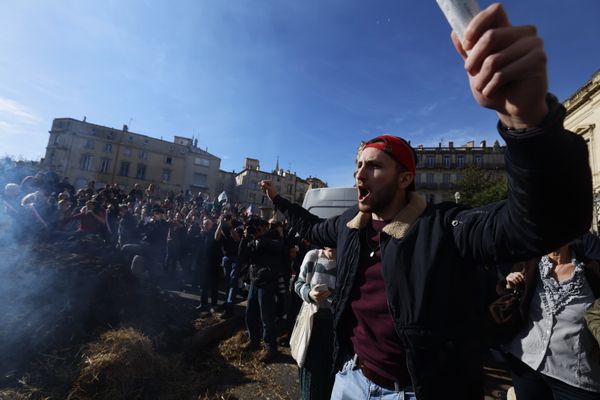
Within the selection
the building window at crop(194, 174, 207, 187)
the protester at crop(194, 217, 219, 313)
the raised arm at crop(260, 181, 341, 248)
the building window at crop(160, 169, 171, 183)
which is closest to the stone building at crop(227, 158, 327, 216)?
the building window at crop(194, 174, 207, 187)

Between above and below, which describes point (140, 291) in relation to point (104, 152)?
below

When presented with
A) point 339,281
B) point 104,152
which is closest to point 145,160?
point 104,152

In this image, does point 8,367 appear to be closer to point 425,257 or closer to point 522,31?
point 425,257

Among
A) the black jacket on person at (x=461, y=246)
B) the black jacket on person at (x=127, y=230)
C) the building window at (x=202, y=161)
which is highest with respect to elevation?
the building window at (x=202, y=161)

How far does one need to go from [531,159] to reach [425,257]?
0.78 meters

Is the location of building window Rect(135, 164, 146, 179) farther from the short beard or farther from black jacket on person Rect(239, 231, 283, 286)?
the short beard

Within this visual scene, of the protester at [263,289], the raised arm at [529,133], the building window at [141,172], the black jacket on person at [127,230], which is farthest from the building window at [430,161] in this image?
the raised arm at [529,133]

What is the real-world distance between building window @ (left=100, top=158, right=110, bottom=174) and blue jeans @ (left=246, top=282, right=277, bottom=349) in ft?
167

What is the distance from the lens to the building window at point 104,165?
46.6 metres

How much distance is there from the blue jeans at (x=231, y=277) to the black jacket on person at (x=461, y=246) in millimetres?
5711

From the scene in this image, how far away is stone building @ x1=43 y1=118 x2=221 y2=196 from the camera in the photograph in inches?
1773

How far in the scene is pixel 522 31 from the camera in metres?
0.75

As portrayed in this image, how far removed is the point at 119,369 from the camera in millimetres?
4078

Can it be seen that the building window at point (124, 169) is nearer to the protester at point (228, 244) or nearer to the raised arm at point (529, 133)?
the protester at point (228, 244)
